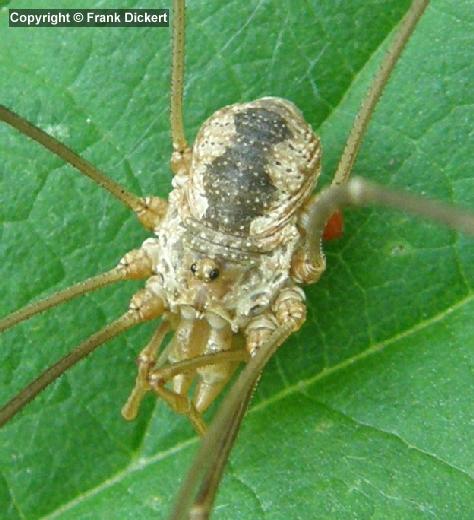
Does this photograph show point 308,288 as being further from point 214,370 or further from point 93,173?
point 93,173

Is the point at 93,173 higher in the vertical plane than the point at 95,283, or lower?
higher

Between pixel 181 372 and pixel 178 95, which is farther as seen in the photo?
pixel 178 95

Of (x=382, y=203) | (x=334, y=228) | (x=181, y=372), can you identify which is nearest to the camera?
(x=382, y=203)

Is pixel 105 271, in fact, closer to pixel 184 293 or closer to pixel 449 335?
pixel 184 293

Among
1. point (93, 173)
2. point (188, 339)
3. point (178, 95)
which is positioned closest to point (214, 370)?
point (188, 339)

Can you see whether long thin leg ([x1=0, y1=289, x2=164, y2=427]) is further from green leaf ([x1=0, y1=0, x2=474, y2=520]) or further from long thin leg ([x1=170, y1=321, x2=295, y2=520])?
long thin leg ([x1=170, y1=321, x2=295, y2=520])

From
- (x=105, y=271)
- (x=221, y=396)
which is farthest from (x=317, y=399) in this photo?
(x=105, y=271)
